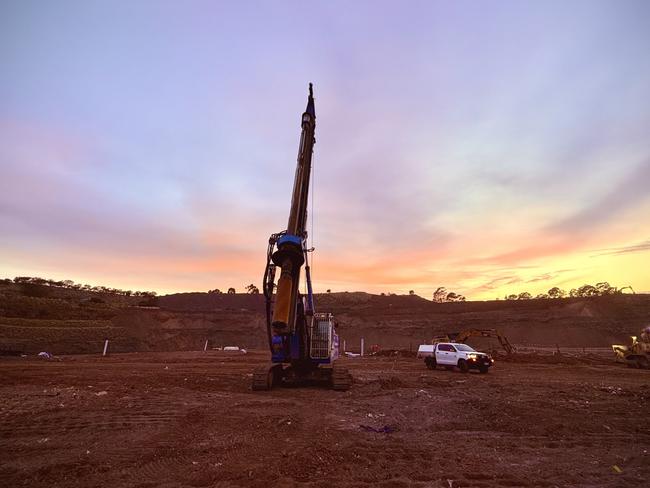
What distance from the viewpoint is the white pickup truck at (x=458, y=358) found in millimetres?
25391

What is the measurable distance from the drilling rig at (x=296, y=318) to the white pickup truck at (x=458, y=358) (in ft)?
40.9

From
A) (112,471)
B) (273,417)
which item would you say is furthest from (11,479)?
(273,417)

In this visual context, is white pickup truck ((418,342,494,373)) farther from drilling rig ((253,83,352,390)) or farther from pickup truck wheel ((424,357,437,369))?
drilling rig ((253,83,352,390))

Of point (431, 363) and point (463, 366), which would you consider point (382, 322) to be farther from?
point (463, 366)

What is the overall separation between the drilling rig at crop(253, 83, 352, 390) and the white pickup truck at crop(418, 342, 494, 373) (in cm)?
1248

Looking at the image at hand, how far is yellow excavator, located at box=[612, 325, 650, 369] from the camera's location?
29719mm

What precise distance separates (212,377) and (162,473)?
1329 centimetres

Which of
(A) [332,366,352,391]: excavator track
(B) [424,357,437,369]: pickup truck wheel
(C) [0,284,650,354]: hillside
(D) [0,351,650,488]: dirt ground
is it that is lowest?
(D) [0,351,650,488]: dirt ground

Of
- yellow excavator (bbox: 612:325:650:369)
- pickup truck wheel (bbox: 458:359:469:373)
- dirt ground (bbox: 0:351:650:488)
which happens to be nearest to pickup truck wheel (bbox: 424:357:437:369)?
pickup truck wheel (bbox: 458:359:469:373)

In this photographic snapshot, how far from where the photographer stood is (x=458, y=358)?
26188mm

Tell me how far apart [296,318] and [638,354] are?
1113 inches

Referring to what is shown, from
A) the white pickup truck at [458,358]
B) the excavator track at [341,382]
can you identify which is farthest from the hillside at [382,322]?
the excavator track at [341,382]

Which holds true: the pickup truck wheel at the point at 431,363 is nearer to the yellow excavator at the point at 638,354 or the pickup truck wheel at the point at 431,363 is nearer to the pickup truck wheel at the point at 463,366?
the pickup truck wheel at the point at 463,366

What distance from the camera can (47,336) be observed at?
40.7 meters
